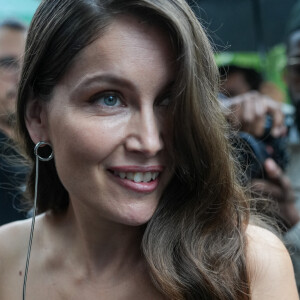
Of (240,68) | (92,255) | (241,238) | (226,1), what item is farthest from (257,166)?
(226,1)

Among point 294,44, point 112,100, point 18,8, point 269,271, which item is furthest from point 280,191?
point 18,8

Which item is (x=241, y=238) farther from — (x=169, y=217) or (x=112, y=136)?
(x=112, y=136)

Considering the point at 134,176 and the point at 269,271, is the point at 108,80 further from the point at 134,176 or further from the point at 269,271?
the point at 269,271

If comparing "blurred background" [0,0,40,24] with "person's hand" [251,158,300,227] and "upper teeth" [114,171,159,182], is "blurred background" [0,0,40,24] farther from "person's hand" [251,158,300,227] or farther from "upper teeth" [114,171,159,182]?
"upper teeth" [114,171,159,182]

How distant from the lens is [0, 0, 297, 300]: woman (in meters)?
1.46

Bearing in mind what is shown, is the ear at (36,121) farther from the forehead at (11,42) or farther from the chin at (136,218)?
the forehead at (11,42)

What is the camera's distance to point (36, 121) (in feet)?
5.64

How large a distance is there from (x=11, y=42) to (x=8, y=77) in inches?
24.4

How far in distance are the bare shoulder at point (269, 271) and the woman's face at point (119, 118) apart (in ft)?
1.06

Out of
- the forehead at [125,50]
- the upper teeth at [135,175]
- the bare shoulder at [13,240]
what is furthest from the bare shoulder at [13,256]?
the forehead at [125,50]

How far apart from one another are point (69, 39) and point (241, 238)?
0.74m

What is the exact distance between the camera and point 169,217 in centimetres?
162

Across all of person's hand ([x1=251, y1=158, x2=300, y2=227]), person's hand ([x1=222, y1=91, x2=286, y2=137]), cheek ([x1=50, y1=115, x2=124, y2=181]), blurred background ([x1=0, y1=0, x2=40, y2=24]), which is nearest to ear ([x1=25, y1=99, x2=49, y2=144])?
cheek ([x1=50, y1=115, x2=124, y2=181])

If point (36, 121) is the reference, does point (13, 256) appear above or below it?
below
